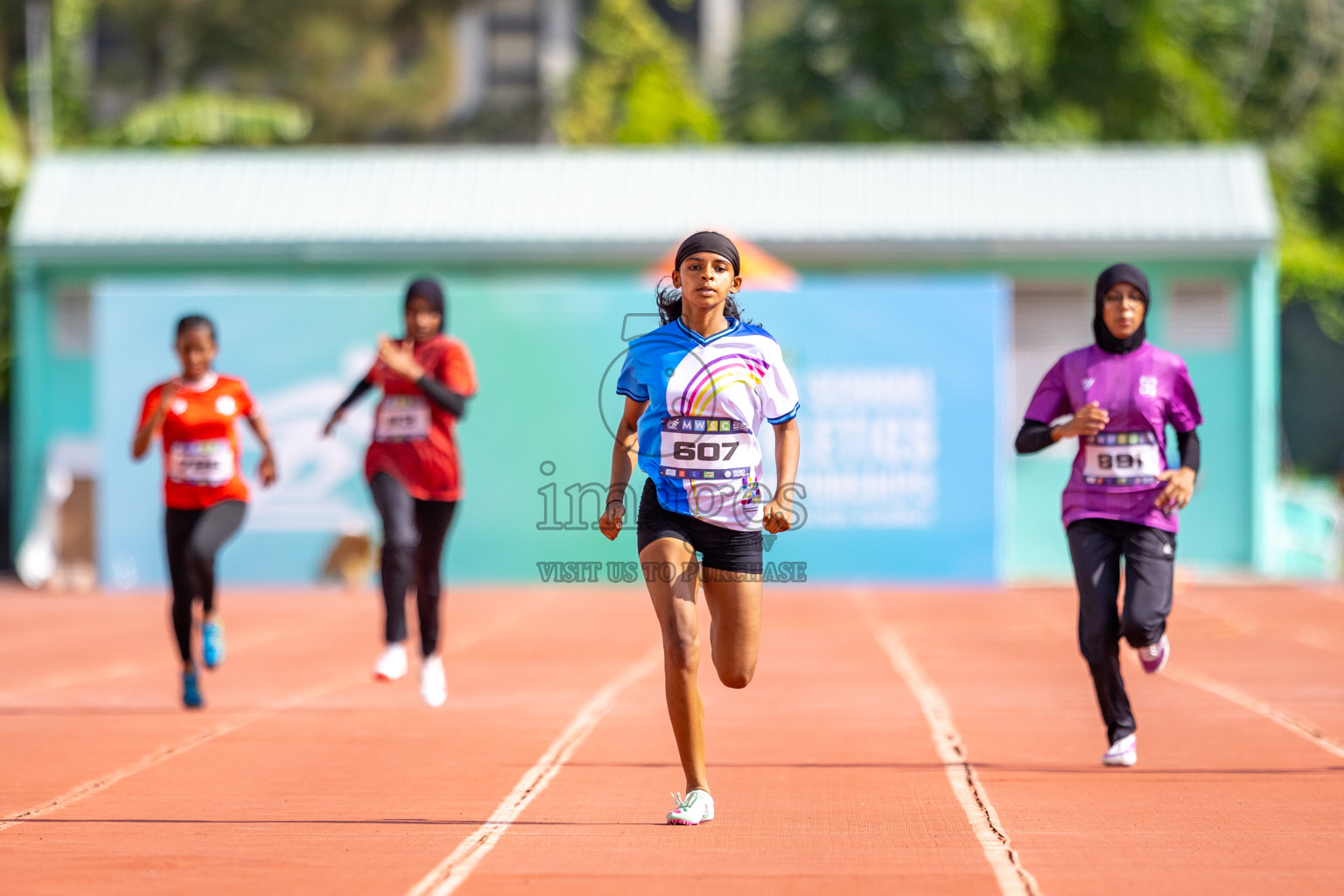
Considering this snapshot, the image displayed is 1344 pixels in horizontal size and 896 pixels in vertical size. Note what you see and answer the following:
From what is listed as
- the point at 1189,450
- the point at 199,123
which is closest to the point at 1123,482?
the point at 1189,450

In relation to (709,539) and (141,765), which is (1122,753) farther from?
(141,765)

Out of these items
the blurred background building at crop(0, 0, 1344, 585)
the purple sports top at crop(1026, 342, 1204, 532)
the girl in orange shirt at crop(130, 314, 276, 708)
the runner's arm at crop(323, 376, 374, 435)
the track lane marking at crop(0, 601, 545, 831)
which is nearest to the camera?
the track lane marking at crop(0, 601, 545, 831)

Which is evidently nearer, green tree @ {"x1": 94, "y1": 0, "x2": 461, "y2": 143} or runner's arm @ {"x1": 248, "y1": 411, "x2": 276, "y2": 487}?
runner's arm @ {"x1": 248, "y1": 411, "x2": 276, "y2": 487}

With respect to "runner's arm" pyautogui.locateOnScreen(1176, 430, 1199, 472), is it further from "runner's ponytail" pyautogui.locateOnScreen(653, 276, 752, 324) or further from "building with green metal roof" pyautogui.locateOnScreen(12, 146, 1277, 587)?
"building with green metal roof" pyautogui.locateOnScreen(12, 146, 1277, 587)

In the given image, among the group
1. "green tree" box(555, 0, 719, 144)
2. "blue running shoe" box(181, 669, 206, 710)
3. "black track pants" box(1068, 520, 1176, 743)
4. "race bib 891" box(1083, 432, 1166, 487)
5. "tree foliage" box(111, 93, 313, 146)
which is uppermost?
"green tree" box(555, 0, 719, 144)

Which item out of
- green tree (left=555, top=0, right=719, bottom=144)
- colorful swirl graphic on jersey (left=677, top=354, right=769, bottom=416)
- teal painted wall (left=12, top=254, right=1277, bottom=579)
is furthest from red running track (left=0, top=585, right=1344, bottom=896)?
green tree (left=555, top=0, right=719, bottom=144)

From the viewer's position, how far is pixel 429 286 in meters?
9.29

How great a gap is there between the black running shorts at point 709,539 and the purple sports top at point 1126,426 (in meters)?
2.00

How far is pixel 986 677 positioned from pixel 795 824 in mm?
4864

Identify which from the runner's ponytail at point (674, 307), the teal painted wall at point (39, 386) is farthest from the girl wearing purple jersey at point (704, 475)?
the teal painted wall at point (39, 386)

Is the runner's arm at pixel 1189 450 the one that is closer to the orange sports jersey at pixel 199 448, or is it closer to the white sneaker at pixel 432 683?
the white sneaker at pixel 432 683

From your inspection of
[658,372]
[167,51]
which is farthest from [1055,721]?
[167,51]

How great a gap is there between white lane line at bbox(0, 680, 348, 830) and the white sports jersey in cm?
254

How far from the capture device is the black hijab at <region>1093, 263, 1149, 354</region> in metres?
7.50
